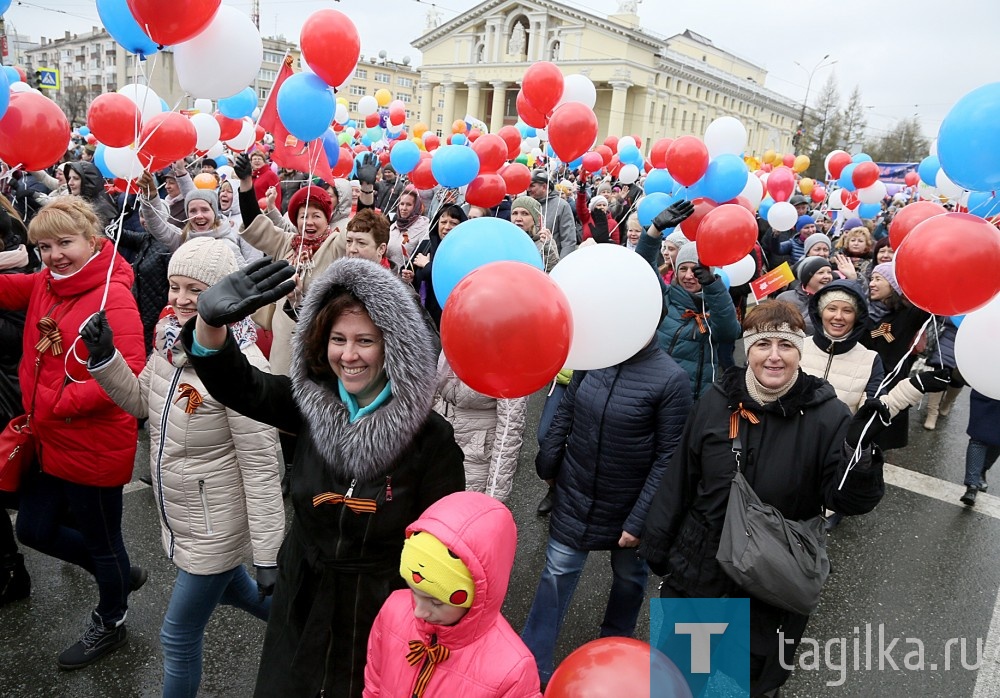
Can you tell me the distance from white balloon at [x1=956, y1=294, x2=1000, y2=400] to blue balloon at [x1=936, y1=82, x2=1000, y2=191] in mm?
606

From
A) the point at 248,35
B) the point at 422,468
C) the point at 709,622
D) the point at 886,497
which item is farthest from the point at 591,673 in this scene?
the point at 886,497

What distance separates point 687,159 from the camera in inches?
185

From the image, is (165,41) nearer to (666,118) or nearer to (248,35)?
(248,35)

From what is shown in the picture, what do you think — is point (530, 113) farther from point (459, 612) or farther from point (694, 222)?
point (459, 612)

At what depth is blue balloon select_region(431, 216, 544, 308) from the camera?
228 cm

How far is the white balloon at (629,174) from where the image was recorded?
38.2 ft

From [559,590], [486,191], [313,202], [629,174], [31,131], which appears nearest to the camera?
[559,590]

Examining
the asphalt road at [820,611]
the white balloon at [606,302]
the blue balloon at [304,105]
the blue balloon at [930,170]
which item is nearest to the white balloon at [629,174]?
the blue balloon at [930,170]

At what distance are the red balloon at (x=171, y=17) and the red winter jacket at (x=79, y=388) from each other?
0.89 meters

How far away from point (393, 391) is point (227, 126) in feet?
22.7

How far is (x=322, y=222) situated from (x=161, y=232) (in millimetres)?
1467

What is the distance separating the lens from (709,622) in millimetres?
2393

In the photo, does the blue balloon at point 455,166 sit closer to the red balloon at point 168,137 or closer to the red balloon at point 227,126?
the red balloon at point 168,137

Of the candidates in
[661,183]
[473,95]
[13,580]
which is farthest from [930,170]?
[473,95]
